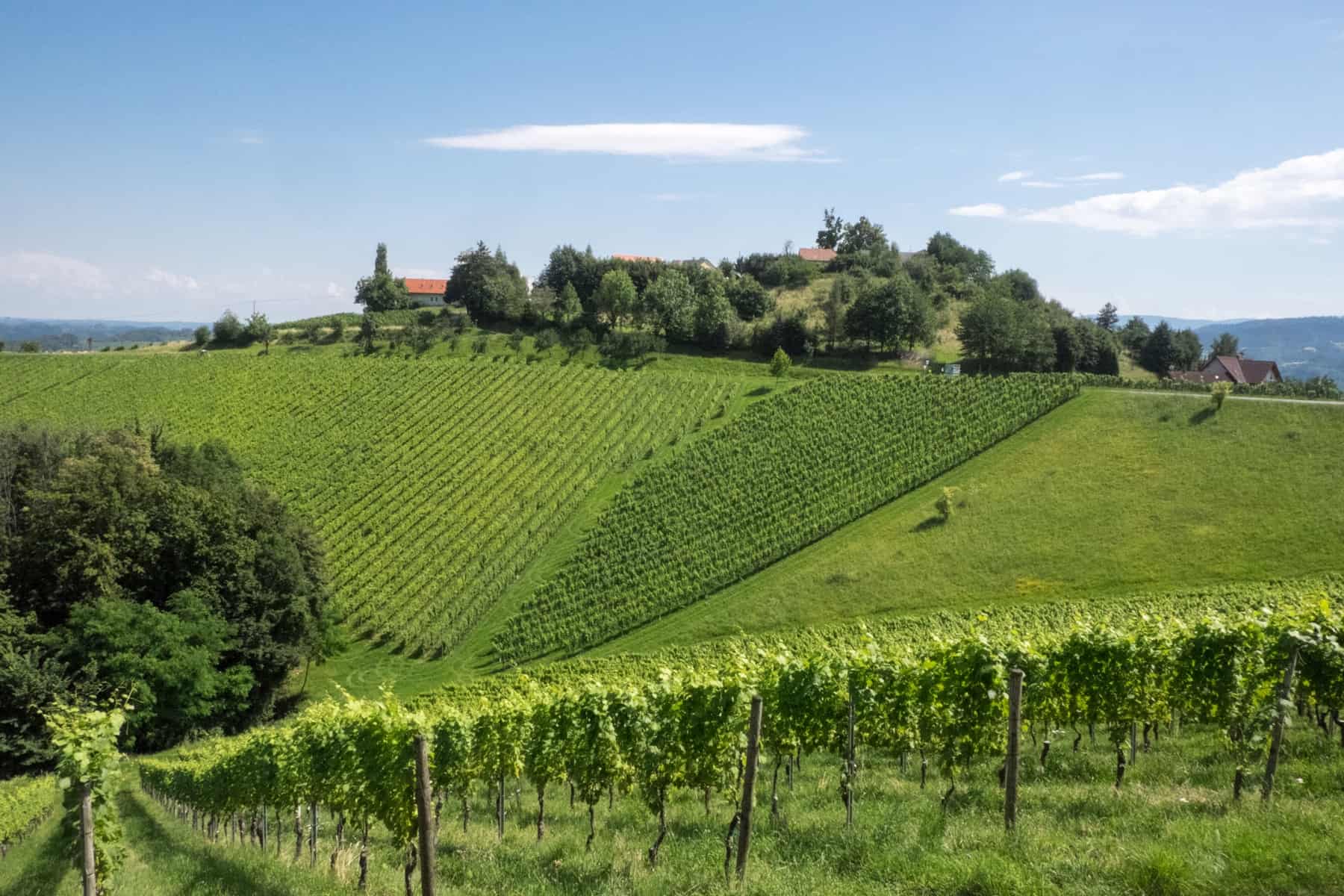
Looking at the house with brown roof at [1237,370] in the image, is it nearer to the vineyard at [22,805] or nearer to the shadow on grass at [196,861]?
the shadow on grass at [196,861]

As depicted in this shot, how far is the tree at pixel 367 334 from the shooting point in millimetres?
86000

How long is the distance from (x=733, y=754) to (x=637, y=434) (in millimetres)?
48660

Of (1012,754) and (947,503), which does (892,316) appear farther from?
(1012,754)

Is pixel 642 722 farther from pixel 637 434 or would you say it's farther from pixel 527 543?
pixel 637 434

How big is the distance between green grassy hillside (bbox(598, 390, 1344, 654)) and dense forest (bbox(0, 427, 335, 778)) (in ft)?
54.5

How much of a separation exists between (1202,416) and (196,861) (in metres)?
57.4

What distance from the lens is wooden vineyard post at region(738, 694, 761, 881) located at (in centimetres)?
1091

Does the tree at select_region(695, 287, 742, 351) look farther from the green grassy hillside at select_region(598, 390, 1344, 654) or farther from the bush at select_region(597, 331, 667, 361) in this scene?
the green grassy hillside at select_region(598, 390, 1344, 654)

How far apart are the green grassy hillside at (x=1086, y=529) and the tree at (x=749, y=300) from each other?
Answer: 44.1 metres

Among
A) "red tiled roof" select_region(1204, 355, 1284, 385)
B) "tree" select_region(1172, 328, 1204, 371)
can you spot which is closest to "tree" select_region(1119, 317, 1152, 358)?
"tree" select_region(1172, 328, 1204, 371)

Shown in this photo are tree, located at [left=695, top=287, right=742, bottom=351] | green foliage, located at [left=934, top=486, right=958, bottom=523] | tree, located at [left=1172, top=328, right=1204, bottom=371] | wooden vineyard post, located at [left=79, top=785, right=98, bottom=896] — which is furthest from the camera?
tree, located at [left=695, top=287, right=742, bottom=351]

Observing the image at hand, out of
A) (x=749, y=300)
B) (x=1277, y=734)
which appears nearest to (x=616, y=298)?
(x=749, y=300)

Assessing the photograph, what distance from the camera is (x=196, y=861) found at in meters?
14.8

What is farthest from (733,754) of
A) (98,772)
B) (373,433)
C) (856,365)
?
(856,365)
